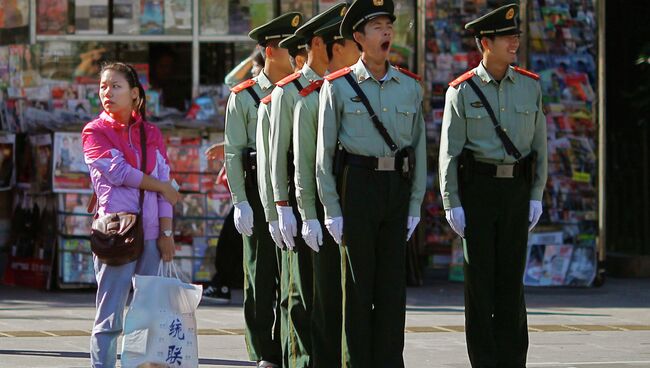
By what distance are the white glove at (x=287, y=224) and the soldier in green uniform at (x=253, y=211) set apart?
35.8 inches

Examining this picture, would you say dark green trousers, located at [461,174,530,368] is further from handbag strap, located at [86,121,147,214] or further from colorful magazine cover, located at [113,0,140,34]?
colorful magazine cover, located at [113,0,140,34]

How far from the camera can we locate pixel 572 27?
14.5 metres

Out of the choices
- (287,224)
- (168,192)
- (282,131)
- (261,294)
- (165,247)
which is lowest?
(261,294)

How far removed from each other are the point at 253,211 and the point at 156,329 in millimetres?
1519

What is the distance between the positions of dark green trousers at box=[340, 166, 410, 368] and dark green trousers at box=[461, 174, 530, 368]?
872 mm

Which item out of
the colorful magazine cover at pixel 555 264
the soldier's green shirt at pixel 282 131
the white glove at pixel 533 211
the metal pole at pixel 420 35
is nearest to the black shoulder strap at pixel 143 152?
the soldier's green shirt at pixel 282 131

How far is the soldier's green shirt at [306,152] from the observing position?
773 centimetres

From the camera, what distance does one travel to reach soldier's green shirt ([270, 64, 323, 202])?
26.4 feet

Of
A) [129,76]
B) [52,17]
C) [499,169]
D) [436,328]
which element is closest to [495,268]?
[499,169]

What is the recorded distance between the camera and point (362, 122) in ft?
24.8

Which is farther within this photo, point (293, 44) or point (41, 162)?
point (41, 162)

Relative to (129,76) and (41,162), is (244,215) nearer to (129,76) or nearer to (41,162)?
(129,76)

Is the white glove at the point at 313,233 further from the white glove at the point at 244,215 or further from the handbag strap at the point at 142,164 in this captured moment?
the white glove at the point at 244,215

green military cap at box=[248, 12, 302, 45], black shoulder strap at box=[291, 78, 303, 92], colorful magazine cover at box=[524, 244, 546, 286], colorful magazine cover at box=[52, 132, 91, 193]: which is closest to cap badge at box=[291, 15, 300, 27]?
green military cap at box=[248, 12, 302, 45]
